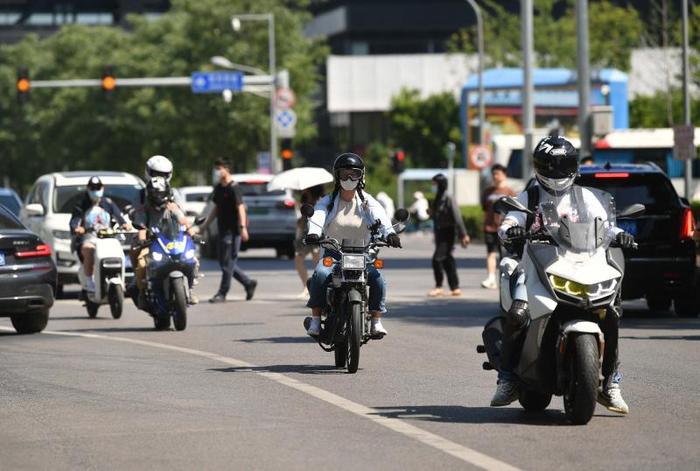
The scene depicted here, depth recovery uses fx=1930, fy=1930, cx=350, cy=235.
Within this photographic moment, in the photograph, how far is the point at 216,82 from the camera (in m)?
60.3

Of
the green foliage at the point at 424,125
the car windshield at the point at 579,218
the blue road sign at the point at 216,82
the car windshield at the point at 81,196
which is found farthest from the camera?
the green foliage at the point at 424,125

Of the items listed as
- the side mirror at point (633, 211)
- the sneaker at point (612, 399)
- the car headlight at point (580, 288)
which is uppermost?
the side mirror at point (633, 211)

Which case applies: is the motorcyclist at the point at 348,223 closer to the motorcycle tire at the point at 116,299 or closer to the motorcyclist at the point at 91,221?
the motorcycle tire at the point at 116,299


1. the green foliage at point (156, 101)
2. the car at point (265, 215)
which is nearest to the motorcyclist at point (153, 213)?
the car at point (265, 215)

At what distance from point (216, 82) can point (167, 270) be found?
41309 millimetres

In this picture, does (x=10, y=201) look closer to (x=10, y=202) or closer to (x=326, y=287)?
(x=10, y=202)

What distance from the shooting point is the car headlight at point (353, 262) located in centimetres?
1412

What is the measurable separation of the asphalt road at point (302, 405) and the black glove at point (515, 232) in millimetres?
1047

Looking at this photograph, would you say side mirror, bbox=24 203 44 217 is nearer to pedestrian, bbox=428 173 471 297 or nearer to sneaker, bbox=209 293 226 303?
sneaker, bbox=209 293 226 303

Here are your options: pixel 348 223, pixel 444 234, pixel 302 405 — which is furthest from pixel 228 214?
pixel 302 405

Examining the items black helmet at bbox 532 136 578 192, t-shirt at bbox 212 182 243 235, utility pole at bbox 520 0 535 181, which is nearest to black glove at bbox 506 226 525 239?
black helmet at bbox 532 136 578 192

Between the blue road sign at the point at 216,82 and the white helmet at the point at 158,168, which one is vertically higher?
the blue road sign at the point at 216,82

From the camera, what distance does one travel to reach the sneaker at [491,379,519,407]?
1103cm

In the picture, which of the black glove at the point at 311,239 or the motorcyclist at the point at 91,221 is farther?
the motorcyclist at the point at 91,221
